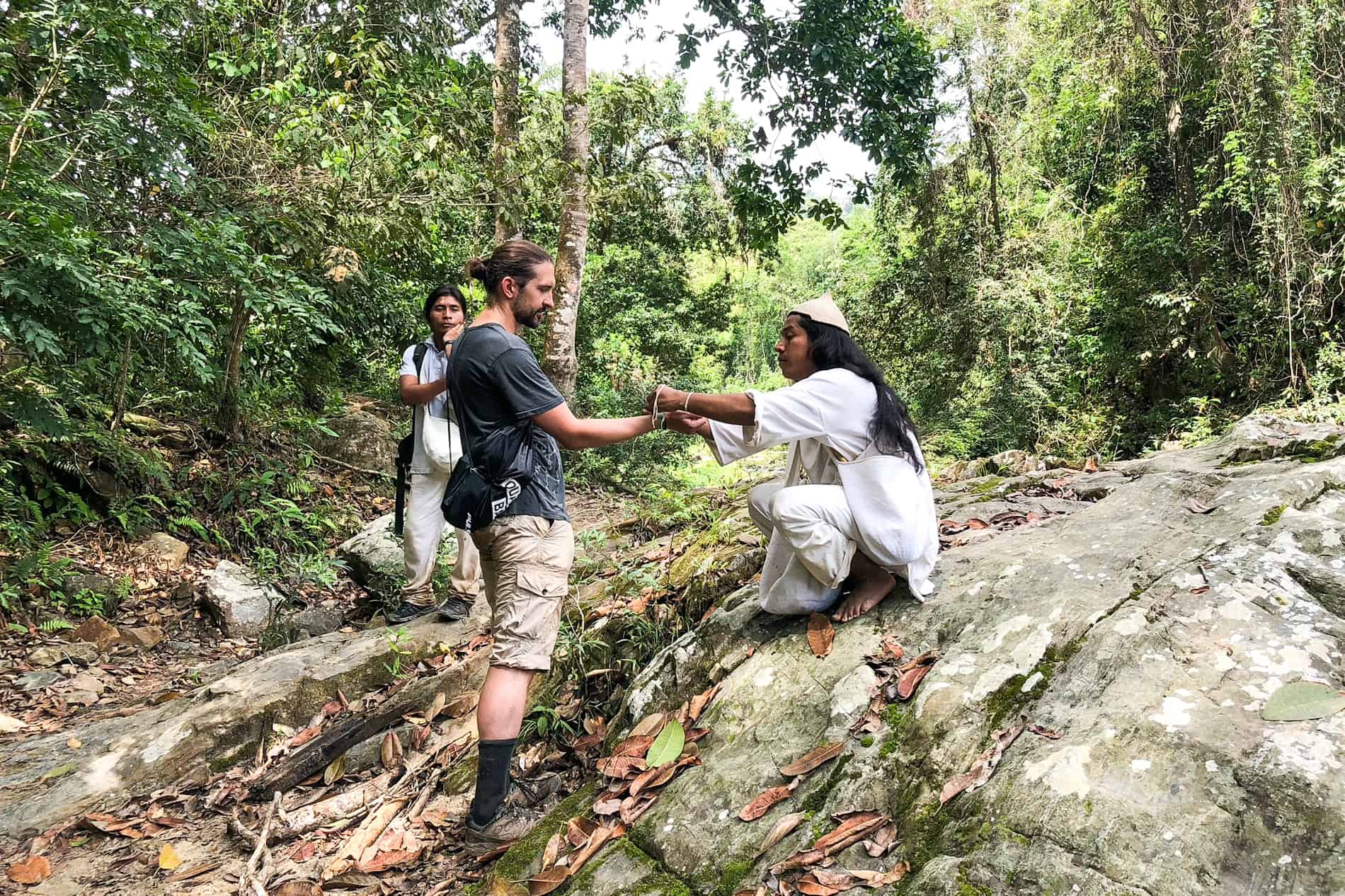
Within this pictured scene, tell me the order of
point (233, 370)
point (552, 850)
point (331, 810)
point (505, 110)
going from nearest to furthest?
point (552, 850) < point (331, 810) < point (233, 370) < point (505, 110)

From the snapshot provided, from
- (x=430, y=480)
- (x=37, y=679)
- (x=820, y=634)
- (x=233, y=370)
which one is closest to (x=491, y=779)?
(x=820, y=634)

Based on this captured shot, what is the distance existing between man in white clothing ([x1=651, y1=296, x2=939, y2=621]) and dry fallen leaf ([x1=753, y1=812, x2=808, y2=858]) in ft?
3.19

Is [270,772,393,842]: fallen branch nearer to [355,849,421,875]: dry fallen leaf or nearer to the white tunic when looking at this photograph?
[355,849,421,875]: dry fallen leaf

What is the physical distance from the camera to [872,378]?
308cm

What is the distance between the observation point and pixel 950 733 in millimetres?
2357

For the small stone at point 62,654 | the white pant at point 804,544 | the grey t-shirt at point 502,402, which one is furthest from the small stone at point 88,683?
the white pant at point 804,544

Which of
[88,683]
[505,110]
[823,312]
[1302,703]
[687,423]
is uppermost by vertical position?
[505,110]

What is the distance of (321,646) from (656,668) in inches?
105

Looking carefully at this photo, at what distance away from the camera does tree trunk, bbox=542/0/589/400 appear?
25.9 ft

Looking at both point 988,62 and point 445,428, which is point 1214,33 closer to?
point 988,62

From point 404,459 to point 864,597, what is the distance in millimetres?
3252

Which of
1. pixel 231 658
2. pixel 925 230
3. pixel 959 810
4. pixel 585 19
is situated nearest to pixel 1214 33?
pixel 925 230

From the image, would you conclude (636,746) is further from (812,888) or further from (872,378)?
(872,378)

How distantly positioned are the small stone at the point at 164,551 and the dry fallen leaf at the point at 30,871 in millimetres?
3872
